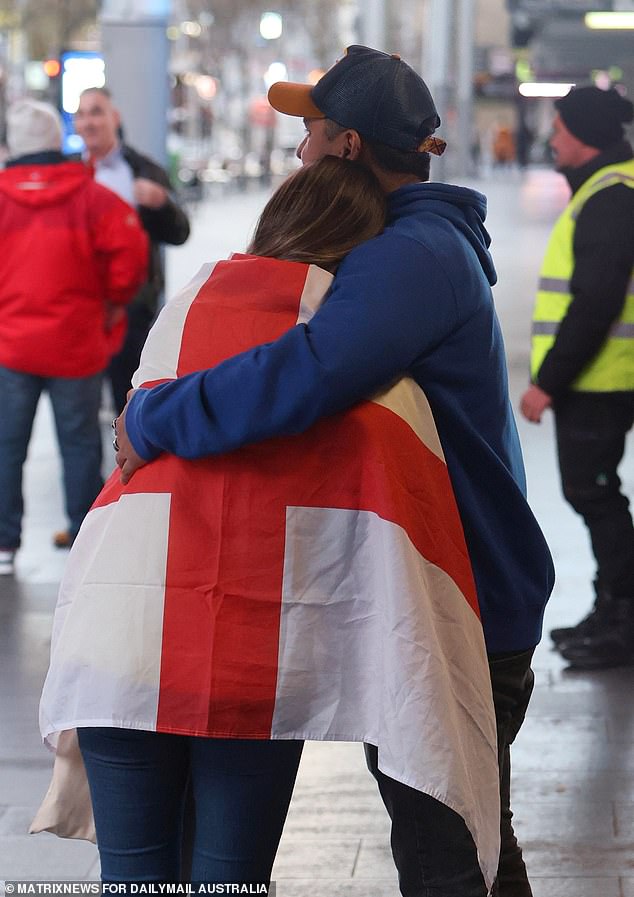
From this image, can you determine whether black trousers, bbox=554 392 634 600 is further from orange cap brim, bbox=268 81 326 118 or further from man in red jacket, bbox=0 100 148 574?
orange cap brim, bbox=268 81 326 118

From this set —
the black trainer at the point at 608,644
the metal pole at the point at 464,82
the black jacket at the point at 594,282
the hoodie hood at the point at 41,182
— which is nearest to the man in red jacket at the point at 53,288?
the hoodie hood at the point at 41,182

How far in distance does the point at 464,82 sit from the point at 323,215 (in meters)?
42.4

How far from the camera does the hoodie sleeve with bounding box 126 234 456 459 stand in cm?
219

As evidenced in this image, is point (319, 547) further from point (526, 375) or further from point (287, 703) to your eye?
point (526, 375)

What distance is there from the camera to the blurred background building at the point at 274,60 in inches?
412

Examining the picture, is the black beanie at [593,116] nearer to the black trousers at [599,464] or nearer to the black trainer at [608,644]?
the black trousers at [599,464]

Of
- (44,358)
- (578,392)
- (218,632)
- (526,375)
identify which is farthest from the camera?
(526,375)

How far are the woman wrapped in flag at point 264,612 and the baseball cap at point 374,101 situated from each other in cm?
14

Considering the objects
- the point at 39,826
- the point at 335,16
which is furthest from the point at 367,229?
the point at 335,16

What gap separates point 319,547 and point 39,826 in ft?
2.36

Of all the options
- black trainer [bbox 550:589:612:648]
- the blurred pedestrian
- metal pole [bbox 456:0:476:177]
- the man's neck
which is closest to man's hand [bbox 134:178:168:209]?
the blurred pedestrian

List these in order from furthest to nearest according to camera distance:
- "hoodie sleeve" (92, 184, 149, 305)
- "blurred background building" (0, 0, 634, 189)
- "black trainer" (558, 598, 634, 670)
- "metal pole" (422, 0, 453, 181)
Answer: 1. "metal pole" (422, 0, 453, 181)
2. "blurred background building" (0, 0, 634, 189)
3. "hoodie sleeve" (92, 184, 149, 305)
4. "black trainer" (558, 598, 634, 670)

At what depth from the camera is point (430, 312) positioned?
225 centimetres

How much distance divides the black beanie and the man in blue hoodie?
8.39 ft
